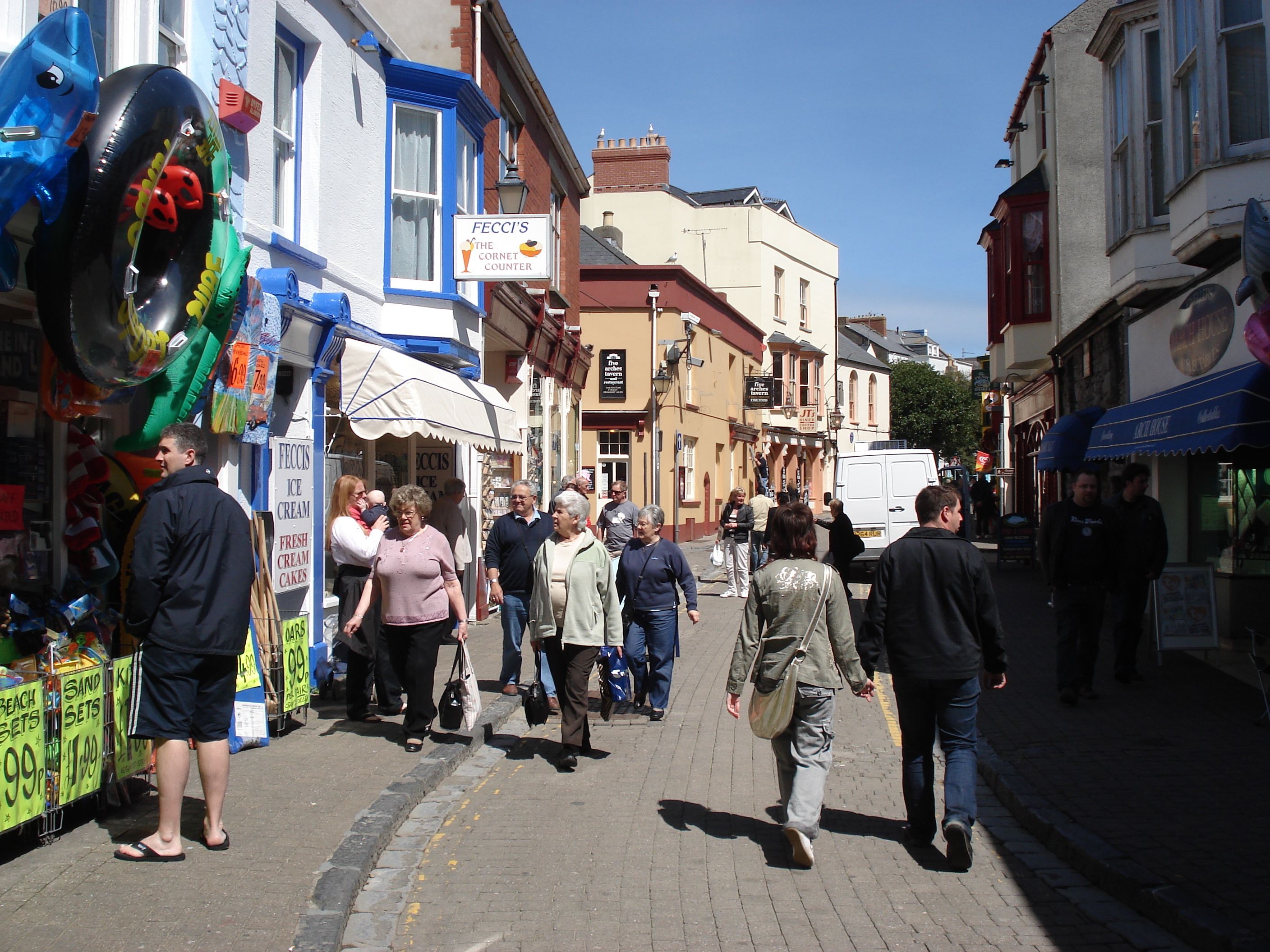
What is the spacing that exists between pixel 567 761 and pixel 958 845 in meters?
2.86

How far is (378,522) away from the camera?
887 centimetres

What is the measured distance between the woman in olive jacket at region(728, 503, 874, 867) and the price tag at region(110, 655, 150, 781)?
127 inches

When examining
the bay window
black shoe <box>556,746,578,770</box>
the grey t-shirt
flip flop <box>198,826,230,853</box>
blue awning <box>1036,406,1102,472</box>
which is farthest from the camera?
blue awning <box>1036,406,1102,472</box>

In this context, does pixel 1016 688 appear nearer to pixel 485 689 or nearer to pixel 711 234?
pixel 485 689

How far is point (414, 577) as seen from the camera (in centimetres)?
738

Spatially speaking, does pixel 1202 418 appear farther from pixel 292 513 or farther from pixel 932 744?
pixel 292 513

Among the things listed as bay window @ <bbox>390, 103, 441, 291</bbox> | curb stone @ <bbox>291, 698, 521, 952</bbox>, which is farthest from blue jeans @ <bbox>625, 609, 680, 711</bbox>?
bay window @ <bbox>390, 103, 441, 291</bbox>

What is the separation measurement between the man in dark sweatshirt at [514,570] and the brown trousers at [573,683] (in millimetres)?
1954

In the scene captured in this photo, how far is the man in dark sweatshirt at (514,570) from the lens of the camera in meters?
9.45

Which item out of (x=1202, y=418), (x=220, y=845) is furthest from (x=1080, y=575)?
(x=220, y=845)

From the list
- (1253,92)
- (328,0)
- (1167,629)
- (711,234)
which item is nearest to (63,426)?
(328,0)

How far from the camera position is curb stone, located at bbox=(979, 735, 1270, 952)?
418 centimetres

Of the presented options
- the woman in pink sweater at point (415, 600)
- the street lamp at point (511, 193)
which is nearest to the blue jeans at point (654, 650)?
the woman in pink sweater at point (415, 600)

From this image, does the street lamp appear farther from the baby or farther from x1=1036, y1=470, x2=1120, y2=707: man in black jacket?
x1=1036, y1=470, x2=1120, y2=707: man in black jacket
